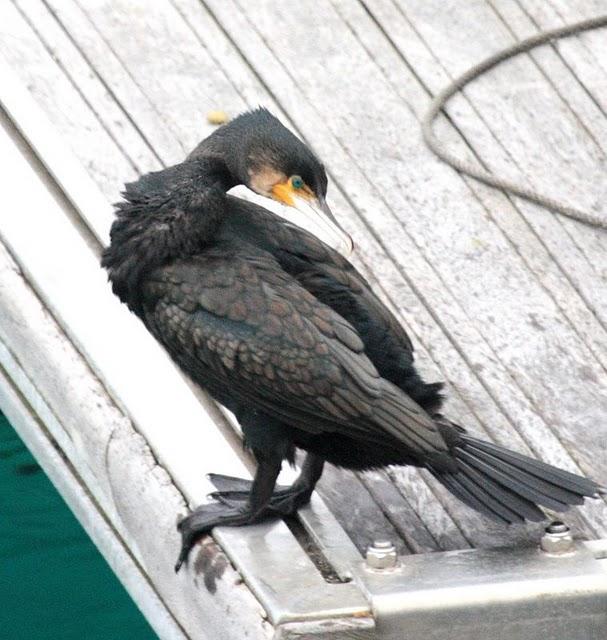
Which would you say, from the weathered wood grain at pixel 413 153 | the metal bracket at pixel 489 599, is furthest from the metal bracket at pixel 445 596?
the weathered wood grain at pixel 413 153

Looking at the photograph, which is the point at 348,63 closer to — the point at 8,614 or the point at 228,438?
the point at 228,438

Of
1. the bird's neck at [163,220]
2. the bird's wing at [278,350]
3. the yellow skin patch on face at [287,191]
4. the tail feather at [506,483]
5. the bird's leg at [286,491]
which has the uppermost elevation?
the bird's neck at [163,220]

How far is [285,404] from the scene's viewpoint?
3.11 m

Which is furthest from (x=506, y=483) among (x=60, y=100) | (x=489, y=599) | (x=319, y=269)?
(x=60, y=100)

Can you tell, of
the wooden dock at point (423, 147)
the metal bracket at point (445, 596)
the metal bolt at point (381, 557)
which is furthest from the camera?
the wooden dock at point (423, 147)

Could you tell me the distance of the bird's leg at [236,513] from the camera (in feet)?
10.6

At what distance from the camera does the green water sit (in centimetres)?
540

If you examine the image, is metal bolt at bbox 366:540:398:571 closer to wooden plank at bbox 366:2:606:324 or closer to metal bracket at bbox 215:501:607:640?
metal bracket at bbox 215:501:607:640

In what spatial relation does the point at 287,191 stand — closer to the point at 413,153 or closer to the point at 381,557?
the point at 381,557

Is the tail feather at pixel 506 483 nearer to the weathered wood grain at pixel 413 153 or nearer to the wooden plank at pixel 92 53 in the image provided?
the weathered wood grain at pixel 413 153

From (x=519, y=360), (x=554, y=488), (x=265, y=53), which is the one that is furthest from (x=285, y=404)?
(x=265, y=53)

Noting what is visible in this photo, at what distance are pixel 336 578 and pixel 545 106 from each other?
86.5 inches

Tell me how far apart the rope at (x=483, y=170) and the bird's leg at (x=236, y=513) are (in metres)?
1.45

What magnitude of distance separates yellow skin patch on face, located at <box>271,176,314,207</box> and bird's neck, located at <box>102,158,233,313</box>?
0.13m
